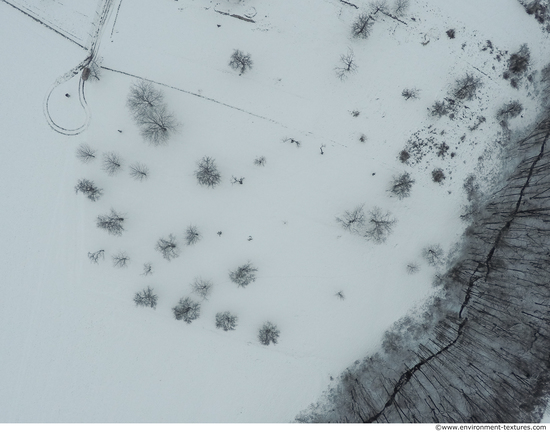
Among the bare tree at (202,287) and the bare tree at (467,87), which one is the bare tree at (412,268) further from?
the bare tree at (202,287)

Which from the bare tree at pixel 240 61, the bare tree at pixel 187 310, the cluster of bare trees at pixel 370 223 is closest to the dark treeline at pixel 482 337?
the cluster of bare trees at pixel 370 223

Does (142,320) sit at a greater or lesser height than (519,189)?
greater

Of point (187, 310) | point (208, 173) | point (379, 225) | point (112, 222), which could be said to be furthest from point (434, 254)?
point (112, 222)

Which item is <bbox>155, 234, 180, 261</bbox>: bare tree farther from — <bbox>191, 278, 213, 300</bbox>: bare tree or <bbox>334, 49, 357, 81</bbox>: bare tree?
<bbox>334, 49, 357, 81</bbox>: bare tree

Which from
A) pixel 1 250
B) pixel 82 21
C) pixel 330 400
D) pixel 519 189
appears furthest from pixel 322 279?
pixel 82 21

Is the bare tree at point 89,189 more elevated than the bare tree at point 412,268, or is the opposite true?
the bare tree at point 89,189

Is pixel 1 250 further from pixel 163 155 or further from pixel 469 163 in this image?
pixel 469 163
